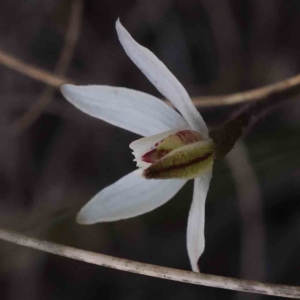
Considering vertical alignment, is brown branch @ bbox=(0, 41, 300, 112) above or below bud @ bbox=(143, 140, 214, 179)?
above

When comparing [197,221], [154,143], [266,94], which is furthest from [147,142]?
[266,94]

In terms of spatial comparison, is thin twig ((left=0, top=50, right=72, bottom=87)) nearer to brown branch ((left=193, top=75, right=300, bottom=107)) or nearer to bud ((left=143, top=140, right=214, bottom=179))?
brown branch ((left=193, top=75, right=300, bottom=107))

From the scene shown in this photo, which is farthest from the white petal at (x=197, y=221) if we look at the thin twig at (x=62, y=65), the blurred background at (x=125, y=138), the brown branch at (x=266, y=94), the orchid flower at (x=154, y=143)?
the thin twig at (x=62, y=65)

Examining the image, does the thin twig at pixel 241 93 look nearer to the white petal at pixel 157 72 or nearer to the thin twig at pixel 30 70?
the thin twig at pixel 30 70

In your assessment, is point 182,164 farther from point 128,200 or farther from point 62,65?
point 62,65

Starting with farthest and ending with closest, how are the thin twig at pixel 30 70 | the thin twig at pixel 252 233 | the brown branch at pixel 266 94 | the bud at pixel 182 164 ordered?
1. the thin twig at pixel 252 233
2. the thin twig at pixel 30 70
3. the brown branch at pixel 266 94
4. the bud at pixel 182 164

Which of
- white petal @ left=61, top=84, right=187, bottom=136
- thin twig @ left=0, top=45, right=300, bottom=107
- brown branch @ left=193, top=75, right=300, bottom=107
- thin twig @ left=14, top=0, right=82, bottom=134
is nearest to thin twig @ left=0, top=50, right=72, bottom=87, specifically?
thin twig @ left=0, top=45, right=300, bottom=107
